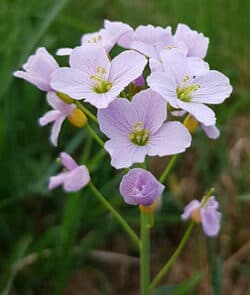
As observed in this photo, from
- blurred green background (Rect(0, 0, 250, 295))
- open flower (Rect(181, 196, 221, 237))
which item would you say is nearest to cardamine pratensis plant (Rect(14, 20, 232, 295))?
open flower (Rect(181, 196, 221, 237))

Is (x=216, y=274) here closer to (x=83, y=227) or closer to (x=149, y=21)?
(x=83, y=227)

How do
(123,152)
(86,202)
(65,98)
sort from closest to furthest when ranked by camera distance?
(123,152)
(65,98)
(86,202)

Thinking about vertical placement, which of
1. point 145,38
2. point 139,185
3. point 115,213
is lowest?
point 115,213

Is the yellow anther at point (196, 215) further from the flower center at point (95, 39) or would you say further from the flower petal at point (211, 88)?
the flower center at point (95, 39)

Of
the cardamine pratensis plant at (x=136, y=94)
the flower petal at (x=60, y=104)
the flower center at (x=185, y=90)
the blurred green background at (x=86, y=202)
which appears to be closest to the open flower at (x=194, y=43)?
the cardamine pratensis plant at (x=136, y=94)

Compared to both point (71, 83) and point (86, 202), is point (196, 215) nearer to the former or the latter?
point (71, 83)

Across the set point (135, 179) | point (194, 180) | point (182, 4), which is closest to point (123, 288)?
point (194, 180)

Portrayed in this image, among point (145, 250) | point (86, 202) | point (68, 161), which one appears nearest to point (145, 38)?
point (68, 161)

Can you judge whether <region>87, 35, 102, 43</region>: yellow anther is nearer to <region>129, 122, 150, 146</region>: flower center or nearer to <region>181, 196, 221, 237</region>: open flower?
<region>129, 122, 150, 146</region>: flower center
